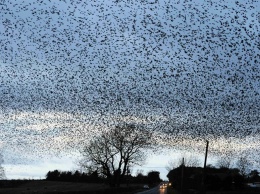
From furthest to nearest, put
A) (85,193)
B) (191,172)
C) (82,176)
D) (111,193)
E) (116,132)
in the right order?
(82,176), (191,172), (116,132), (111,193), (85,193)

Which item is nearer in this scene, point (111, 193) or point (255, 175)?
point (111, 193)

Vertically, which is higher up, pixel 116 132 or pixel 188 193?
pixel 116 132

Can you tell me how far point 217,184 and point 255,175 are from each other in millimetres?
102697

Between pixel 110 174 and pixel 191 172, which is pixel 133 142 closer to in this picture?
pixel 110 174

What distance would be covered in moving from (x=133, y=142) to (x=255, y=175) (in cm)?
8666

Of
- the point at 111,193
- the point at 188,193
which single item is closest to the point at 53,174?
the point at 111,193

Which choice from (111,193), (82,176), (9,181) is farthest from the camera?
(82,176)

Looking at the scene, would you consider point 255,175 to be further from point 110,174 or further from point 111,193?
point 111,193

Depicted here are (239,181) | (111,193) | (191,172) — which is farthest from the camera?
(191,172)

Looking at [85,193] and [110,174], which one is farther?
[110,174]

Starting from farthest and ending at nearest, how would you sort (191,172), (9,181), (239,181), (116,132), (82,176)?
(82,176) < (9,181) < (191,172) < (116,132) < (239,181)

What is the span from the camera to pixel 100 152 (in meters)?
110

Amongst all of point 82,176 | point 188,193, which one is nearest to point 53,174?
point 82,176

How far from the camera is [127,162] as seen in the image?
110 meters
